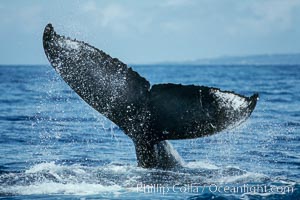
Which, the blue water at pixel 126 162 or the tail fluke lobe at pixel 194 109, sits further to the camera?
the blue water at pixel 126 162

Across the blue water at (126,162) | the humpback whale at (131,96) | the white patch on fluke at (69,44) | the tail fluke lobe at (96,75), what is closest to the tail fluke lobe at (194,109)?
the humpback whale at (131,96)

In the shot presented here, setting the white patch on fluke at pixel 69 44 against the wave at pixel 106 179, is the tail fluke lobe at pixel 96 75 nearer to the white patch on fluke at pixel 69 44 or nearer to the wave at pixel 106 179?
the white patch on fluke at pixel 69 44

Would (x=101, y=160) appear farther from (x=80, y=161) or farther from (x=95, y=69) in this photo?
(x=95, y=69)

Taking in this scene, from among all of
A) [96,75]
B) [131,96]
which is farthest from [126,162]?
[96,75]

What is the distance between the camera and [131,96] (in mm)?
7254

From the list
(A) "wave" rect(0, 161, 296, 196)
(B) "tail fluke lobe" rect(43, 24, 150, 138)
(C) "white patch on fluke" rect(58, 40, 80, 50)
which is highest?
(C) "white patch on fluke" rect(58, 40, 80, 50)

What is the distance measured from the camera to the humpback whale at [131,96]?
270 inches

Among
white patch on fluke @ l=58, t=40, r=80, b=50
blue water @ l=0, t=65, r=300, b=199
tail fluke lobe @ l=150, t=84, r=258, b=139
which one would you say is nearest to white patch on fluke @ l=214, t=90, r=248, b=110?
tail fluke lobe @ l=150, t=84, r=258, b=139

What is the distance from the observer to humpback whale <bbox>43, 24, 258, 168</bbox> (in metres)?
6.86

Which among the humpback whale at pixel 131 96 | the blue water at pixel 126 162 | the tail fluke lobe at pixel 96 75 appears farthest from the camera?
the blue water at pixel 126 162

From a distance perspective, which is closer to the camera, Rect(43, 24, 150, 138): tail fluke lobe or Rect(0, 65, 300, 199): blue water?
Rect(43, 24, 150, 138): tail fluke lobe

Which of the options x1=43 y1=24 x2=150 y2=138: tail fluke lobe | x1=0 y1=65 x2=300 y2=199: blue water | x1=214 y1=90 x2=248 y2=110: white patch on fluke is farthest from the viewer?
x1=0 y1=65 x2=300 y2=199: blue water

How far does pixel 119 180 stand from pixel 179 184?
761 mm

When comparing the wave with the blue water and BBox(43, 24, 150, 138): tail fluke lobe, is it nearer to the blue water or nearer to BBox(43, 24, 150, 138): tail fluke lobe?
the blue water
